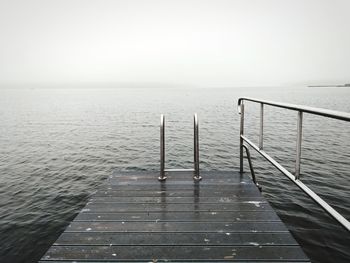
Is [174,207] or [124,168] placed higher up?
[174,207]

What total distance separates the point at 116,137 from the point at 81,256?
60.6ft

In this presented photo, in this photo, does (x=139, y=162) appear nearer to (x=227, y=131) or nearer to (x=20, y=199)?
(x=20, y=199)

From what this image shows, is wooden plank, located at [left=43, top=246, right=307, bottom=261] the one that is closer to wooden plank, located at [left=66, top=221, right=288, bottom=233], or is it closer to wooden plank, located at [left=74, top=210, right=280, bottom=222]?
wooden plank, located at [left=66, top=221, right=288, bottom=233]

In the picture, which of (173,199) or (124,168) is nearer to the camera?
(173,199)

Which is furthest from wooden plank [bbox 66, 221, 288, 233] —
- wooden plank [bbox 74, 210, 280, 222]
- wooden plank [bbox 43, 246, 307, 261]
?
wooden plank [bbox 43, 246, 307, 261]

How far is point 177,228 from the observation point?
324cm

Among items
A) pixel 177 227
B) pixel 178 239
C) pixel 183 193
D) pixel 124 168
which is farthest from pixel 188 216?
pixel 124 168

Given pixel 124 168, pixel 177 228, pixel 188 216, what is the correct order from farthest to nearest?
1. pixel 124 168
2. pixel 188 216
3. pixel 177 228

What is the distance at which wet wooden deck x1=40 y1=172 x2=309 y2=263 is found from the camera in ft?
8.95

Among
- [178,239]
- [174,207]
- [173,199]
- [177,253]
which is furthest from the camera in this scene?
[173,199]

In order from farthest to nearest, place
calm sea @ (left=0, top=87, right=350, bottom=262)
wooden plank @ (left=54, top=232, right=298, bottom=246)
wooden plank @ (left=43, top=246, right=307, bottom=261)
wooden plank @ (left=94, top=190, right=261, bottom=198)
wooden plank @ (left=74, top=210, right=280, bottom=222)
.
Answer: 1. calm sea @ (left=0, top=87, right=350, bottom=262)
2. wooden plank @ (left=94, top=190, right=261, bottom=198)
3. wooden plank @ (left=74, top=210, right=280, bottom=222)
4. wooden plank @ (left=54, top=232, right=298, bottom=246)
5. wooden plank @ (left=43, top=246, right=307, bottom=261)

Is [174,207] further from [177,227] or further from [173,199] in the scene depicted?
[177,227]

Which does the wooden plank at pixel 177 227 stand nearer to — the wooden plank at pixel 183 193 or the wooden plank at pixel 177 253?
the wooden plank at pixel 177 253

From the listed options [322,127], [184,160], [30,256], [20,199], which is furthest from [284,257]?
[322,127]
